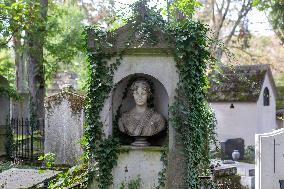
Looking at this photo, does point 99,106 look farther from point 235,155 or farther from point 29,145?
point 235,155

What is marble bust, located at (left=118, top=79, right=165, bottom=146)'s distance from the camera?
7473 mm

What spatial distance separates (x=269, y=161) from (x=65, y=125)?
19.5ft

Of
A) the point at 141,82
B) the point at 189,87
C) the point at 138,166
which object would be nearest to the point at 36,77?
the point at 141,82

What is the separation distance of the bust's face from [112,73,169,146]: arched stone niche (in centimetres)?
28

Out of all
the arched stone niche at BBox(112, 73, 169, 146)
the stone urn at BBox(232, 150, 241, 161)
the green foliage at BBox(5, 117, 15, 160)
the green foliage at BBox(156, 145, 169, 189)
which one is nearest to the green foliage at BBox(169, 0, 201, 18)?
the arched stone niche at BBox(112, 73, 169, 146)

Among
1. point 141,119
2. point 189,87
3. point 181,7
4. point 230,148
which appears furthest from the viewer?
point 230,148

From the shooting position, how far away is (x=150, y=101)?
7.89m

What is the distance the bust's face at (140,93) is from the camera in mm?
7469

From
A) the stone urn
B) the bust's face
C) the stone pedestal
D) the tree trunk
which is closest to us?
the stone pedestal

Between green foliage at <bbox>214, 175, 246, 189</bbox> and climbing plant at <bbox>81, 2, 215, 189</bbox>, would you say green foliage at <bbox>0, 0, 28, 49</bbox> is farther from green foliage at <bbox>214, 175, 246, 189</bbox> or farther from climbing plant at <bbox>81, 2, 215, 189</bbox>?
green foliage at <bbox>214, 175, 246, 189</bbox>

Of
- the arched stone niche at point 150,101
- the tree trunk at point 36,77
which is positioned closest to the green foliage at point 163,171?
the arched stone niche at point 150,101

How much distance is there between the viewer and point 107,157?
734 centimetres

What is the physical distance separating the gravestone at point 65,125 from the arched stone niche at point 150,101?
4.69 metres

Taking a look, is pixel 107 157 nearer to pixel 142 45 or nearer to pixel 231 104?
pixel 142 45
